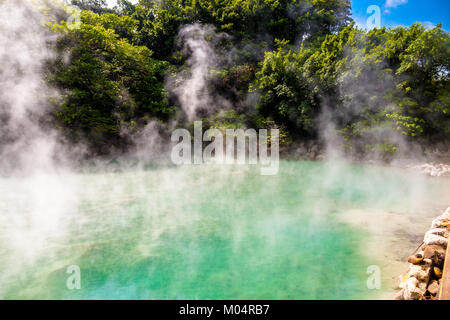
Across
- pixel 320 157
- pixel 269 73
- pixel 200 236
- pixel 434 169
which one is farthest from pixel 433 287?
pixel 269 73

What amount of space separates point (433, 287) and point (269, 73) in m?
14.2

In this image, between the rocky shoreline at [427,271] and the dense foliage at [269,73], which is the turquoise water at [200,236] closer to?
the rocky shoreline at [427,271]

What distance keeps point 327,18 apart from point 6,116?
21.3 metres

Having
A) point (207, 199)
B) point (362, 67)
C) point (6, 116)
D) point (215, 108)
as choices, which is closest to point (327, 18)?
point (362, 67)

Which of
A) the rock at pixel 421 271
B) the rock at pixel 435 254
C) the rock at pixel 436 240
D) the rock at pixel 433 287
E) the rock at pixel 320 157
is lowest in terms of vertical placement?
the rock at pixel 433 287

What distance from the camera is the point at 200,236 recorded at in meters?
4.50

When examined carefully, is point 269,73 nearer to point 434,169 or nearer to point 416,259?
point 434,169

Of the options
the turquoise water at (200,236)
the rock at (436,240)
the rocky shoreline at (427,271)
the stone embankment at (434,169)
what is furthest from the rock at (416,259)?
the stone embankment at (434,169)

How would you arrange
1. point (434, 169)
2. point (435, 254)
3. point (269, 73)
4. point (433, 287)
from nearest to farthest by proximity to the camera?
point (433, 287), point (435, 254), point (434, 169), point (269, 73)

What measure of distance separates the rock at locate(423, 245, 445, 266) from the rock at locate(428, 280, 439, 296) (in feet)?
1.34

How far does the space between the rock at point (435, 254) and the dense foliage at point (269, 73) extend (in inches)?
380

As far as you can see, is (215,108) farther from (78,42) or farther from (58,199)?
(58,199)

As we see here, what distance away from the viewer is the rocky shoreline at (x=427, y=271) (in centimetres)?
261
